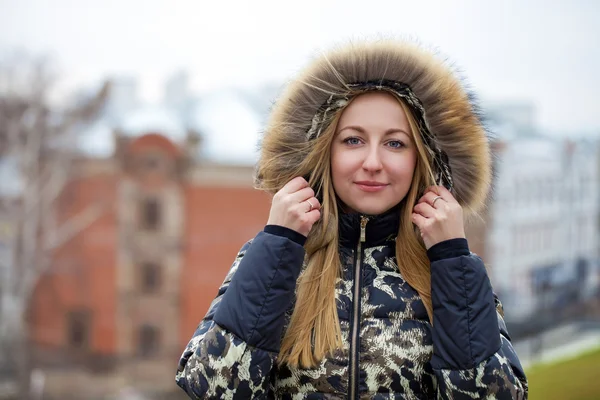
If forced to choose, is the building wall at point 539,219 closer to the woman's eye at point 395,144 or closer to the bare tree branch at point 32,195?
the bare tree branch at point 32,195

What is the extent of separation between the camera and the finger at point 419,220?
1.40 m

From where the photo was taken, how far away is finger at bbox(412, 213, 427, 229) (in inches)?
55.0

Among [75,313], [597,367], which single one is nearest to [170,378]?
[75,313]

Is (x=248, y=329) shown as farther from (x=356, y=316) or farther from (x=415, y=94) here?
(x=415, y=94)

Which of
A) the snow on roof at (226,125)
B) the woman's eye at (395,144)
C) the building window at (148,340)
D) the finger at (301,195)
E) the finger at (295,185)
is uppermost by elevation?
the woman's eye at (395,144)

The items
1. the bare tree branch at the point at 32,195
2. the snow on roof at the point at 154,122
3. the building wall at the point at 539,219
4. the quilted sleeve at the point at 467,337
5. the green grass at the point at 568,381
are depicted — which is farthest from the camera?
the building wall at the point at 539,219

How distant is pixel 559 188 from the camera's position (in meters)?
19.9

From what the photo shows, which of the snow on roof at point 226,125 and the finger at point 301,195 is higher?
the finger at point 301,195

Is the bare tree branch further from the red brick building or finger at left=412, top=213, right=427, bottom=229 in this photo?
finger at left=412, top=213, right=427, bottom=229

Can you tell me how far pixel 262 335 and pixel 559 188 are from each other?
20005 mm

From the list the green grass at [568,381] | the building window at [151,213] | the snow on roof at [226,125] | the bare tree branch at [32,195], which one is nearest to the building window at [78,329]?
the bare tree branch at [32,195]

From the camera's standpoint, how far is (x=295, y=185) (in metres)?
1.43

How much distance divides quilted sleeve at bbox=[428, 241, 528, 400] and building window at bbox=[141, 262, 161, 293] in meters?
17.2

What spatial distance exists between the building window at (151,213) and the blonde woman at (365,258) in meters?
16.5
